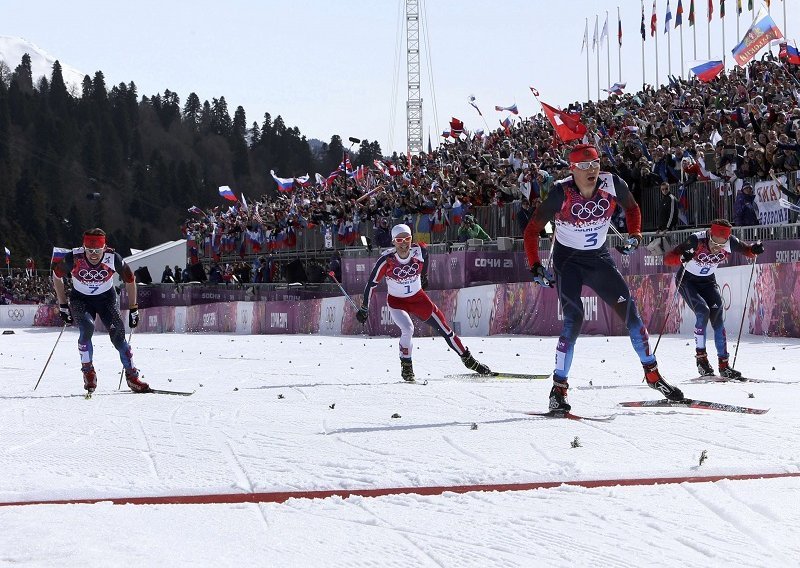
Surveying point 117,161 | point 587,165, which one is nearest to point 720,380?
point 587,165

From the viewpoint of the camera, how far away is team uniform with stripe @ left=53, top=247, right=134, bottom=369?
477 inches

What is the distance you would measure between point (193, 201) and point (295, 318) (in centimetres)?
9746

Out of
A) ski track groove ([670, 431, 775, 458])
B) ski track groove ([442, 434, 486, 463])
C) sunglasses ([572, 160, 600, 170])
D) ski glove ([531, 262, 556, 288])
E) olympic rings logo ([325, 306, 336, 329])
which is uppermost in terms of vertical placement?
sunglasses ([572, 160, 600, 170])

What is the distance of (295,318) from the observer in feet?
109

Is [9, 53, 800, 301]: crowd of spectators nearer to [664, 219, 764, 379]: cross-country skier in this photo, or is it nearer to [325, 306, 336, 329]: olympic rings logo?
[325, 306, 336, 329]: olympic rings logo

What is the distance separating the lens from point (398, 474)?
19.8 ft

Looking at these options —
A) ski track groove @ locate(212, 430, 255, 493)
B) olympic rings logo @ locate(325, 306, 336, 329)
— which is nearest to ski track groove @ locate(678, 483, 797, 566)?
ski track groove @ locate(212, 430, 255, 493)

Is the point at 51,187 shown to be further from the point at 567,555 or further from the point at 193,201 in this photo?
the point at 567,555

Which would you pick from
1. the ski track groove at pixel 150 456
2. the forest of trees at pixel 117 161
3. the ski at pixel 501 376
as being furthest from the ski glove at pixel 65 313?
the forest of trees at pixel 117 161

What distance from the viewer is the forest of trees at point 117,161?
111 m

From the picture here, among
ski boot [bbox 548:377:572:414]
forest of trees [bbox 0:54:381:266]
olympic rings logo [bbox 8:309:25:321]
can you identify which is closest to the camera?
ski boot [bbox 548:377:572:414]

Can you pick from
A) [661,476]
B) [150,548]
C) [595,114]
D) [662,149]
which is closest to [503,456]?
[661,476]

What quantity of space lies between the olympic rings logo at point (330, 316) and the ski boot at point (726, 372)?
19.2 metres

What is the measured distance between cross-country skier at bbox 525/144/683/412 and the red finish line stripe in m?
2.91
